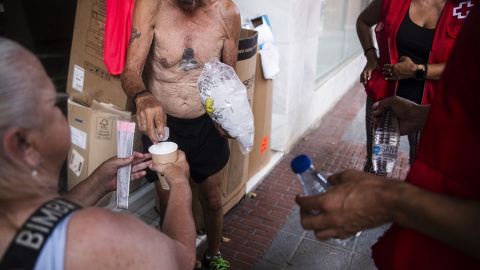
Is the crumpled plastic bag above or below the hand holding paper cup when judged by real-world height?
above

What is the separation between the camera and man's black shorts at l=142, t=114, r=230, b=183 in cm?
233

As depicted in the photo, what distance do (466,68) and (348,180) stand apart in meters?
0.43

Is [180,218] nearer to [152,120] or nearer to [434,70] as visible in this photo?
[152,120]

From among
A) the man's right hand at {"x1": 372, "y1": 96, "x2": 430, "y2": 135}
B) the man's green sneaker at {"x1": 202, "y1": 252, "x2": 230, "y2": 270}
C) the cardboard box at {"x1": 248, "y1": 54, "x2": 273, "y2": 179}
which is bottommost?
the man's green sneaker at {"x1": 202, "y1": 252, "x2": 230, "y2": 270}

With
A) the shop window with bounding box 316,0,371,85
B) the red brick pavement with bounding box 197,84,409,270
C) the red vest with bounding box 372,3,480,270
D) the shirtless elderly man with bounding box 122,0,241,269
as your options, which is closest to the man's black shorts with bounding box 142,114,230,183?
the shirtless elderly man with bounding box 122,0,241,269

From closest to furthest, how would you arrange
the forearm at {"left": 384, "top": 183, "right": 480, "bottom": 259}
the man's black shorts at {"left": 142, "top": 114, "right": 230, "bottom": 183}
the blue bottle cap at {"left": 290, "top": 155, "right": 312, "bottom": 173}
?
the forearm at {"left": 384, "top": 183, "right": 480, "bottom": 259} < the blue bottle cap at {"left": 290, "top": 155, "right": 312, "bottom": 173} < the man's black shorts at {"left": 142, "top": 114, "right": 230, "bottom": 183}

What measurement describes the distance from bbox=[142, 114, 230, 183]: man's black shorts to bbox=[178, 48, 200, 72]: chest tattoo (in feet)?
1.07

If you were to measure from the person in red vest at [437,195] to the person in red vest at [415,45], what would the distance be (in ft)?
4.91

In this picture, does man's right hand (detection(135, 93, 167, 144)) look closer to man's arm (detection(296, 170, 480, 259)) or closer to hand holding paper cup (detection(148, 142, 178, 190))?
hand holding paper cup (detection(148, 142, 178, 190))

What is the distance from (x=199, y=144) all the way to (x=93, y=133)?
902 millimetres

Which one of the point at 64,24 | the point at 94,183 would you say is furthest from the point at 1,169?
the point at 64,24

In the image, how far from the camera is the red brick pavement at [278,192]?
290 centimetres

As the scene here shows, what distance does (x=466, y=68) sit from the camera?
37.0 inches

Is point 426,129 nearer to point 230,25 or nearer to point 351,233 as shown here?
point 351,233
